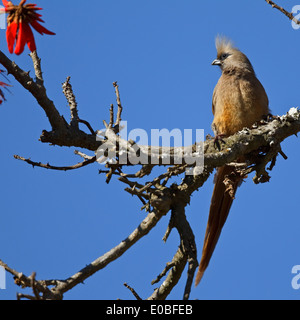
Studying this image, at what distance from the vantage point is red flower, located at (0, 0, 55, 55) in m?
2.94

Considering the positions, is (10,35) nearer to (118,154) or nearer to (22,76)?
(22,76)

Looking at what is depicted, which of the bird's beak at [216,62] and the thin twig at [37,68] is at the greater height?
the bird's beak at [216,62]

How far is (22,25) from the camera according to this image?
2.94 m

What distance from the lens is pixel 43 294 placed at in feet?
10.4

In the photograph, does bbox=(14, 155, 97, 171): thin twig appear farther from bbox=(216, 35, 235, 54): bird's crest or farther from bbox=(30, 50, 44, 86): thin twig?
bbox=(216, 35, 235, 54): bird's crest

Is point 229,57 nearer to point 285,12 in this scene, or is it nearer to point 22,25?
point 285,12

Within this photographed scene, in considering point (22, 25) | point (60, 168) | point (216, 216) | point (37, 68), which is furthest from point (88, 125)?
point (216, 216)

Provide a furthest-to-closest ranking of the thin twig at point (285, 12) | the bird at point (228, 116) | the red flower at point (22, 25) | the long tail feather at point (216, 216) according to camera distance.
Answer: the bird at point (228, 116) < the long tail feather at point (216, 216) < the thin twig at point (285, 12) < the red flower at point (22, 25)

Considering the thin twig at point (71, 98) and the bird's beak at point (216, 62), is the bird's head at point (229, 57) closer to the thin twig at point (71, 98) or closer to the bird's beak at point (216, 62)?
the bird's beak at point (216, 62)

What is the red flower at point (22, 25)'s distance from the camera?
294 cm

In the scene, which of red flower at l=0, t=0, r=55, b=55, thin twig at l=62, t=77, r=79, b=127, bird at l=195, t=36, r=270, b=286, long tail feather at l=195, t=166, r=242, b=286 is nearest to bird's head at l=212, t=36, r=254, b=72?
bird at l=195, t=36, r=270, b=286

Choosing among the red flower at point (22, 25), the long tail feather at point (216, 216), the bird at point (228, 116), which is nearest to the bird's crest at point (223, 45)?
the bird at point (228, 116)
